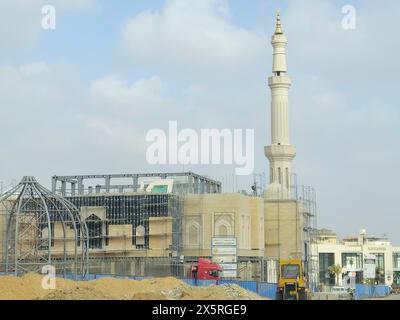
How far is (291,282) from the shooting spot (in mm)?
47500

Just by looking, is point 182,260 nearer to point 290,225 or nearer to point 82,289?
point 290,225

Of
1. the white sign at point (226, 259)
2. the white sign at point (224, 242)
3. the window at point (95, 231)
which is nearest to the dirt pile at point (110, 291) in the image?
the white sign at point (224, 242)

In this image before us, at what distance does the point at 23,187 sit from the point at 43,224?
18053mm

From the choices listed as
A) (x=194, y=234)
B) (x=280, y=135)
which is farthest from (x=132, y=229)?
(x=280, y=135)

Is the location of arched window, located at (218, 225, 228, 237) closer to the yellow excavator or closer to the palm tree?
the yellow excavator

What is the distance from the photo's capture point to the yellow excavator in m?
47.2

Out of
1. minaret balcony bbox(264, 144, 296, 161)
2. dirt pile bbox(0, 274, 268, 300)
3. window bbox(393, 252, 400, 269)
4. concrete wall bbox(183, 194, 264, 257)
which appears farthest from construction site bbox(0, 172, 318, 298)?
window bbox(393, 252, 400, 269)

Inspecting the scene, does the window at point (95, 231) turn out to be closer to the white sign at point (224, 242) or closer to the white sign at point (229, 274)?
the white sign at point (229, 274)

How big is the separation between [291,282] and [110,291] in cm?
1045

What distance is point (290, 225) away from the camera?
79.0 m

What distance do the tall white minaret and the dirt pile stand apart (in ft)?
109

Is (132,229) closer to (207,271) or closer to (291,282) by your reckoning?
(207,271)

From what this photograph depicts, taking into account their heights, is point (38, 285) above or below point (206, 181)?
below
